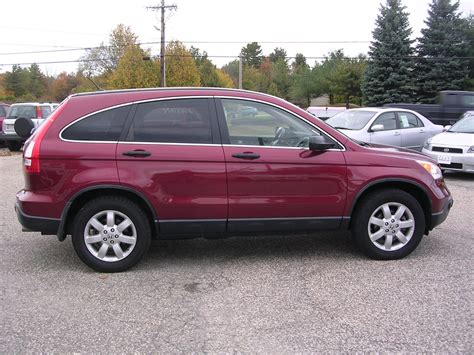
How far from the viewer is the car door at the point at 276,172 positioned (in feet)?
15.3

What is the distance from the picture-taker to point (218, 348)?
129 inches

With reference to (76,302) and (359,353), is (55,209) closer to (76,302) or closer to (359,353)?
(76,302)

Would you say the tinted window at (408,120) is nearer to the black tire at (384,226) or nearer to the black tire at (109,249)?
the black tire at (384,226)

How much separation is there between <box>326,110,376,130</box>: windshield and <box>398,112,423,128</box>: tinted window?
879mm

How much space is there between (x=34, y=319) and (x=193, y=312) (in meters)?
1.21

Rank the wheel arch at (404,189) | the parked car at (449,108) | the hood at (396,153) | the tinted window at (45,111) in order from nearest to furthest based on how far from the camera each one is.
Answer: the wheel arch at (404,189)
the hood at (396,153)
the tinted window at (45,111)
the parked car at (449,108)

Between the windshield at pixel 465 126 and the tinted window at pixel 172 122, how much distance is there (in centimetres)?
830

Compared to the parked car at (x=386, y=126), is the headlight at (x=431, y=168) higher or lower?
lower

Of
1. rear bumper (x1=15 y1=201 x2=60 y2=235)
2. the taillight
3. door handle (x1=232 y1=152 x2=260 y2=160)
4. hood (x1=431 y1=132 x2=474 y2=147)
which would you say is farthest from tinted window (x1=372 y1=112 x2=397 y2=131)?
rear bumper (x1=15 y1=201 x2=60 y2=235)

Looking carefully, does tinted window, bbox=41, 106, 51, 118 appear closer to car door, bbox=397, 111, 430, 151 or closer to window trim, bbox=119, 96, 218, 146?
car door, bbox=397, 111, 430, 151

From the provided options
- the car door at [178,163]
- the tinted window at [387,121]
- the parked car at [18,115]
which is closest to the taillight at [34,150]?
the car door at [178,163]

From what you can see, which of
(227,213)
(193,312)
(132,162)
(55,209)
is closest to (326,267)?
(227,213)

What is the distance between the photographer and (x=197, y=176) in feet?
15.0

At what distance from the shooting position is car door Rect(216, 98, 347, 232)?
15.3 feet
